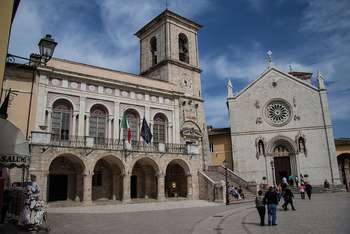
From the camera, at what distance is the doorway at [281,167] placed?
3338 cm

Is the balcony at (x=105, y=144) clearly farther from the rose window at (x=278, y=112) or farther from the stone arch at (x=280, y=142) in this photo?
the rose window at (x=278, y=112)

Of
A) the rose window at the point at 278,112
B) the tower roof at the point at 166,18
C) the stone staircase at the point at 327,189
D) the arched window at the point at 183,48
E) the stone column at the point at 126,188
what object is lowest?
the stone staircase at the point at 327,189

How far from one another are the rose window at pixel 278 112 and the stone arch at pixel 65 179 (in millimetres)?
22331

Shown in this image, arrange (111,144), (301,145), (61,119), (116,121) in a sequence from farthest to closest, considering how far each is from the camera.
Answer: (301,145) < (116,121) < (111,144) < (61,119)

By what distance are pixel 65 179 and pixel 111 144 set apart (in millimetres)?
4223

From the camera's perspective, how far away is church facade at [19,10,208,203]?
21.4 meters

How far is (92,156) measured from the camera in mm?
21141

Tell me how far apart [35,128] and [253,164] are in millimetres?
22878

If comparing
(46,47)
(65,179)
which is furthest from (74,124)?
(46,47)

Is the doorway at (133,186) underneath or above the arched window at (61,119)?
underneath

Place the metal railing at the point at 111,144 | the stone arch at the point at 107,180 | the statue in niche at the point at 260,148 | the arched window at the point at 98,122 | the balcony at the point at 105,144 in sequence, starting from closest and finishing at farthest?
1. the balcony at the point at 105,144
2. the metal railing at the point at 111,144
3. the stone arch at the point at 107,180
4. the arched window at the point at 98,122
5. the statue in niche at the point at 260,148

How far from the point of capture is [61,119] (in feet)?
75.6

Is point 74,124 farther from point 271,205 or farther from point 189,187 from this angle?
point 271,205

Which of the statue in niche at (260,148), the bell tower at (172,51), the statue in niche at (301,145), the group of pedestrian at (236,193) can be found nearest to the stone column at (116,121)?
the bell tower at (172,51)
